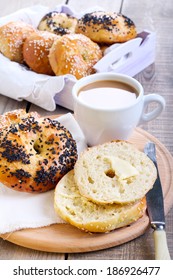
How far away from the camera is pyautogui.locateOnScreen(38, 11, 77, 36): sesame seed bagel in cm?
218

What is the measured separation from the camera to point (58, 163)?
142cm

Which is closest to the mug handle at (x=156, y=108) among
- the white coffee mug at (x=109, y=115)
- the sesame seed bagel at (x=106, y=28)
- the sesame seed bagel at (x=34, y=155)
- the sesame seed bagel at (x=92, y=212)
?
the white coffee mug at (x=109, y=115)

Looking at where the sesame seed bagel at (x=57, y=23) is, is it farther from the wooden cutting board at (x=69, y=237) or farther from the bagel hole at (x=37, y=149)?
the wooden cutting board at (x=69, y=237)

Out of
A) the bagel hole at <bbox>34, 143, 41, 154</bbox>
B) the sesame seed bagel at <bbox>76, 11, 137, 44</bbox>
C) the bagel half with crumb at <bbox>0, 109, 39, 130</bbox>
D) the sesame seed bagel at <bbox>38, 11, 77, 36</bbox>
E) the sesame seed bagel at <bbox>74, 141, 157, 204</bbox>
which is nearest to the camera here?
the sesame seed bagel at <bbox>74, 141, 157, 204</bbox>

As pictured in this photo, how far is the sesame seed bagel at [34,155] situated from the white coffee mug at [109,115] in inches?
3.5

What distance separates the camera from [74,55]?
1.94 m

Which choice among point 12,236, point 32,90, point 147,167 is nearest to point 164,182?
point 147,167

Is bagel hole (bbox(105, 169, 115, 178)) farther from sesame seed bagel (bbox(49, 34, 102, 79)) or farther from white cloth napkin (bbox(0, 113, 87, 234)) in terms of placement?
sesame seed bagel (bbox(49, 34, 102, 79))

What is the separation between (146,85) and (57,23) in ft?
1.62

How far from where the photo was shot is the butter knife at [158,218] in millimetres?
1200

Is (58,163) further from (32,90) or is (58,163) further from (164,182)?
(32,90)

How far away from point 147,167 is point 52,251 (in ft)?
1.14

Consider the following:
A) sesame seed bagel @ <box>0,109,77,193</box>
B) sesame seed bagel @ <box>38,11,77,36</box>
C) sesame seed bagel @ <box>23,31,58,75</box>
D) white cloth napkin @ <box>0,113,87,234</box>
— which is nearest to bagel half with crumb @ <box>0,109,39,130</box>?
sesame seed bagel @ <box>0,109,77,193</box>

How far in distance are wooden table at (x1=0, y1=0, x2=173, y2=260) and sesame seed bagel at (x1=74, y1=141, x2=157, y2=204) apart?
117mm
